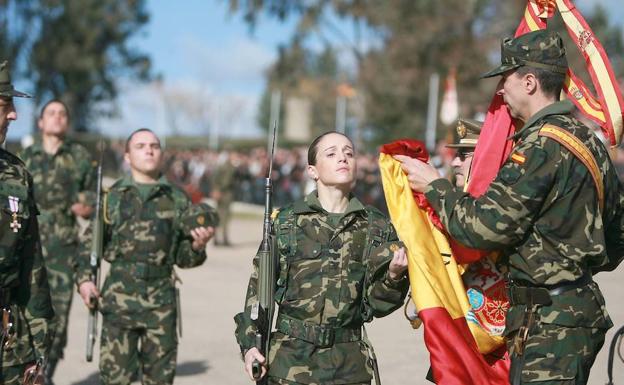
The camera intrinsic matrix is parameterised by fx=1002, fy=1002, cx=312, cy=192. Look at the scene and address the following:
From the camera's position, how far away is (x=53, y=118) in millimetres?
9734

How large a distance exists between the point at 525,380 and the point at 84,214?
211 inches

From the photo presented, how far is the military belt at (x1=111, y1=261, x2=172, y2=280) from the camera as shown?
767cm

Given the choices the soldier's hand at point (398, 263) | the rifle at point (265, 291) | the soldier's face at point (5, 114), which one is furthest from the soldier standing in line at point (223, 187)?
the soldier's hand at point (398, 263)

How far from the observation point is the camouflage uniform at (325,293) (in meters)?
5.44

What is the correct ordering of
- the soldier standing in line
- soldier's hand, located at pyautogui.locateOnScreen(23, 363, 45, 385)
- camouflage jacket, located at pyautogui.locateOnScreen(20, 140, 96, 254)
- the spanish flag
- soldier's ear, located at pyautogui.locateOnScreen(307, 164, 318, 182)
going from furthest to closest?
the soldier standing in line
camouflage jacket, located at pyautogui.locateOnScreen(20, 140, 96, 254)
soldier's ear, located at pyautogui.locateOnScreen(307, 164, 318, 182)
soldier's hand, located at pyautogui.locateOnScreen(23, 363, 45, 385)
the spanish flag

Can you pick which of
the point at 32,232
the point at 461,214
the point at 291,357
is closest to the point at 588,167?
the point at 461,214

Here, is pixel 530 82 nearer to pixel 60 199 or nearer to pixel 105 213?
pixel 105 213

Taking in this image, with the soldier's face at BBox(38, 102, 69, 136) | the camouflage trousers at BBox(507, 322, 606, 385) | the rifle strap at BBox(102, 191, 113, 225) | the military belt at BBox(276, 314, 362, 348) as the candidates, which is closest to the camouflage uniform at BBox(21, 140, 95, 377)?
the soldier's face at BBox(38, 102, 69, 136)

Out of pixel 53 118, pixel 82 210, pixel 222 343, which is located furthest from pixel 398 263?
pixel 222 343

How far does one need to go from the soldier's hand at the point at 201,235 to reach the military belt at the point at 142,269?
0.35 m

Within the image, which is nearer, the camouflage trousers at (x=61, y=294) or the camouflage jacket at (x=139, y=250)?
the camouflage jacket at (x=139, y=250)

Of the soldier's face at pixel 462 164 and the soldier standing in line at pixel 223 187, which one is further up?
the soldier's face at pixel 462 164

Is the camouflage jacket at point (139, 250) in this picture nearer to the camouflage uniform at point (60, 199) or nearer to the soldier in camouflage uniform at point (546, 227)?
the camouflage uniform at point (60, 199)

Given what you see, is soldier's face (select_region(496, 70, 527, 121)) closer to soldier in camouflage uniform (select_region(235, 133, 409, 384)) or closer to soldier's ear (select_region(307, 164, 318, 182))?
soldier in camouflage uniform (select_region(235, 133, 409, 384))
